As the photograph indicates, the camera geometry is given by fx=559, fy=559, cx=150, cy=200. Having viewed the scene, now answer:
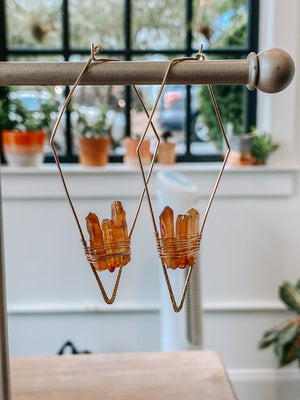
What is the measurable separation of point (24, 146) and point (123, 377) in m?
1.46

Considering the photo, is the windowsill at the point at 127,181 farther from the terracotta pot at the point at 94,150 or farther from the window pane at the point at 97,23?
the window pane at the point at 97,23

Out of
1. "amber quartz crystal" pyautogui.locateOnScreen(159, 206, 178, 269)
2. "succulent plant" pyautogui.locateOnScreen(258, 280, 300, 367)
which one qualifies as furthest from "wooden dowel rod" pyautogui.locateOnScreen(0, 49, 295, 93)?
"succulent plant" pyautogui.locateOnScreen(258, 280, 300, 367)

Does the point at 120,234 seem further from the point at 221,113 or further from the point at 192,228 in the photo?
the point at 221,113

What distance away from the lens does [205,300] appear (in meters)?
2.30

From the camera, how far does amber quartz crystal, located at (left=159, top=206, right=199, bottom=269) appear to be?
0.54m

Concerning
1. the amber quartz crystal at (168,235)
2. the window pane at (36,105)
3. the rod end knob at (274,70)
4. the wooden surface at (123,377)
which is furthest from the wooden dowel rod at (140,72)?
the window pane at (36,105)

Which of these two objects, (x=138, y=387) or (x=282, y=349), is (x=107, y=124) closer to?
(x=282, y=349)

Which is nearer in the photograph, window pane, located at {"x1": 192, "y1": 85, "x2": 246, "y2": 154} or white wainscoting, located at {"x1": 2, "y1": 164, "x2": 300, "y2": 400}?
white wainscoting, located at {"x1": 2, "y1": 164, "x2": 300, "y2": 400}

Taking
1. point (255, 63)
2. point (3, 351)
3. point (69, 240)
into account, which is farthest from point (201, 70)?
point (69, 240)

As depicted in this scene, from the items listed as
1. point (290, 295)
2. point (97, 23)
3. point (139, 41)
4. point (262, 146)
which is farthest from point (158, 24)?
point (290, 295)

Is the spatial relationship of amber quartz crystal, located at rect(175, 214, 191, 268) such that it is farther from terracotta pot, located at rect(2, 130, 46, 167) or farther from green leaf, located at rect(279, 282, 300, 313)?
terracotta pot, located at rect(2, 130, 46, 167)

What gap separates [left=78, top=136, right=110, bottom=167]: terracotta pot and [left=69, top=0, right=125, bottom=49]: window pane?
1.34 ft

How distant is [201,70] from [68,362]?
0.62 m

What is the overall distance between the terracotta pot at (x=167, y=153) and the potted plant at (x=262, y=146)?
319 mm
